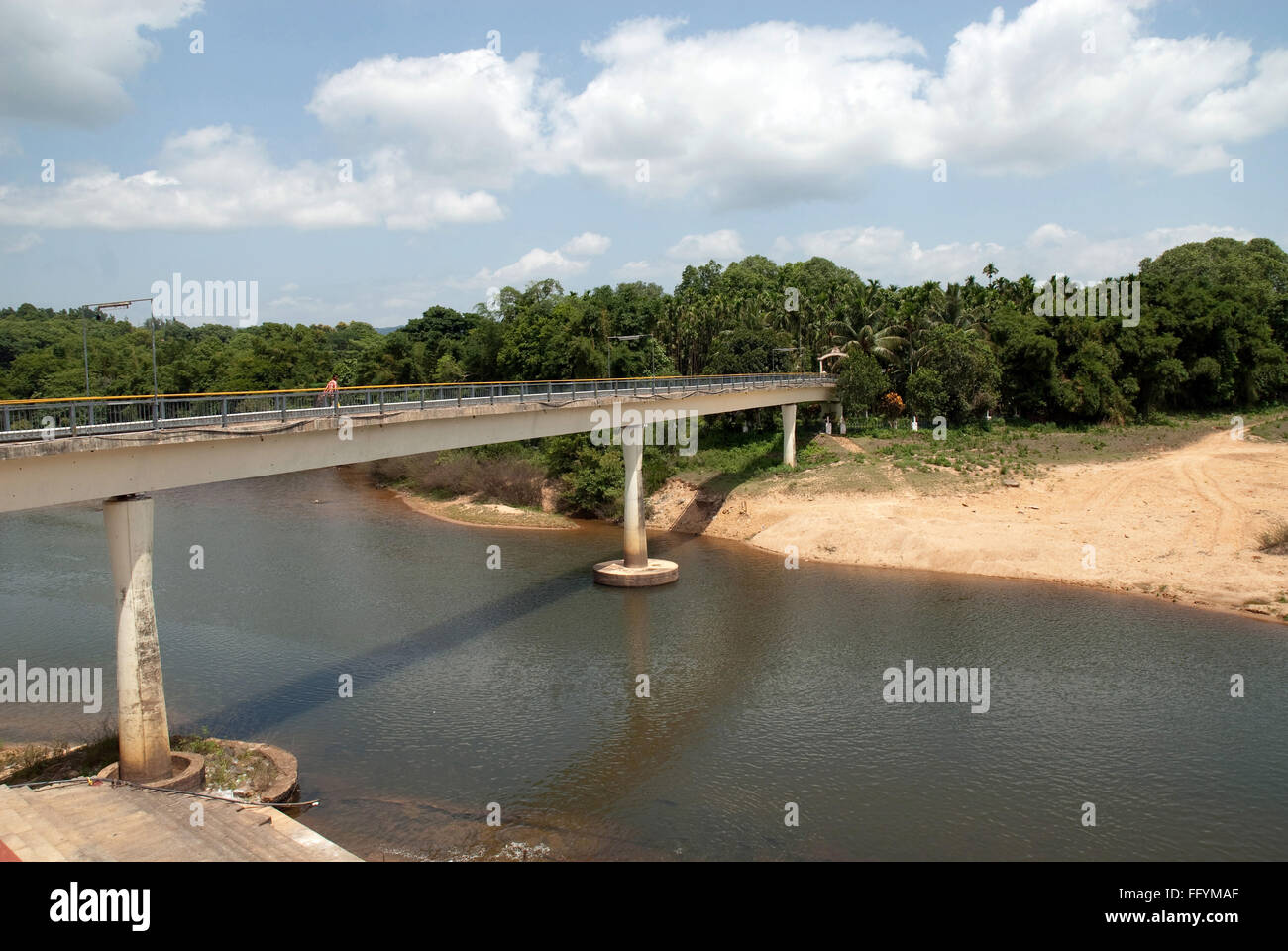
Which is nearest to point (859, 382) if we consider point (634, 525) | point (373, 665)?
point (634, 525)

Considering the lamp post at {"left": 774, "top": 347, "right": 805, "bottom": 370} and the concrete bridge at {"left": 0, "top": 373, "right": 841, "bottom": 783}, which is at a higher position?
the lamp post at {"left": 774, "top": 347, "right": 805, "bottom": 370}

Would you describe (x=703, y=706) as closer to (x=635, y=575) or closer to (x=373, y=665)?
(x=373, y=665)

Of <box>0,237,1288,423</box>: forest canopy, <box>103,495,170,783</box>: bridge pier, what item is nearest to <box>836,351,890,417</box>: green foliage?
<box>0,237,1288,423</box>: forest canopy

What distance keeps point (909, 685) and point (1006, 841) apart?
8.94 metres

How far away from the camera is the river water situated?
738 inches

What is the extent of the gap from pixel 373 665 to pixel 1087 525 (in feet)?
112

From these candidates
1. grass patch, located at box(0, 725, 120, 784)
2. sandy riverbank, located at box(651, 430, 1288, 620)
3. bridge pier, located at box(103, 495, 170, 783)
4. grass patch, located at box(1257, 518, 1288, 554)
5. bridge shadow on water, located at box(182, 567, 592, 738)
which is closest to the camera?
bridge pier, located at box(103, 495, 170, 783)

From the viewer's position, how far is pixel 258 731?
23.2 m

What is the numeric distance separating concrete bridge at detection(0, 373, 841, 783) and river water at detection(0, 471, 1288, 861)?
4424mm

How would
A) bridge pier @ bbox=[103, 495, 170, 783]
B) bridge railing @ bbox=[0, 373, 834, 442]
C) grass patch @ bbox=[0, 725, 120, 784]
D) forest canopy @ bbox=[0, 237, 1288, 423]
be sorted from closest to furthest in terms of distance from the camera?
bridge railing @ bbox=[0, 373, 834, 442]
bridge pier @ bbox=[103, 495, 170, 783]
grass patch @ bbox=[0, 725, 120, 784]
forest canopy @ bbox=[0, 237, 1288, 423]

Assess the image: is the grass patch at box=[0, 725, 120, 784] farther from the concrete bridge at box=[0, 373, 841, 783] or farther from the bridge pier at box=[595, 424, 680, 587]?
the bridge pier at box=[595, 424, 680, 587]
